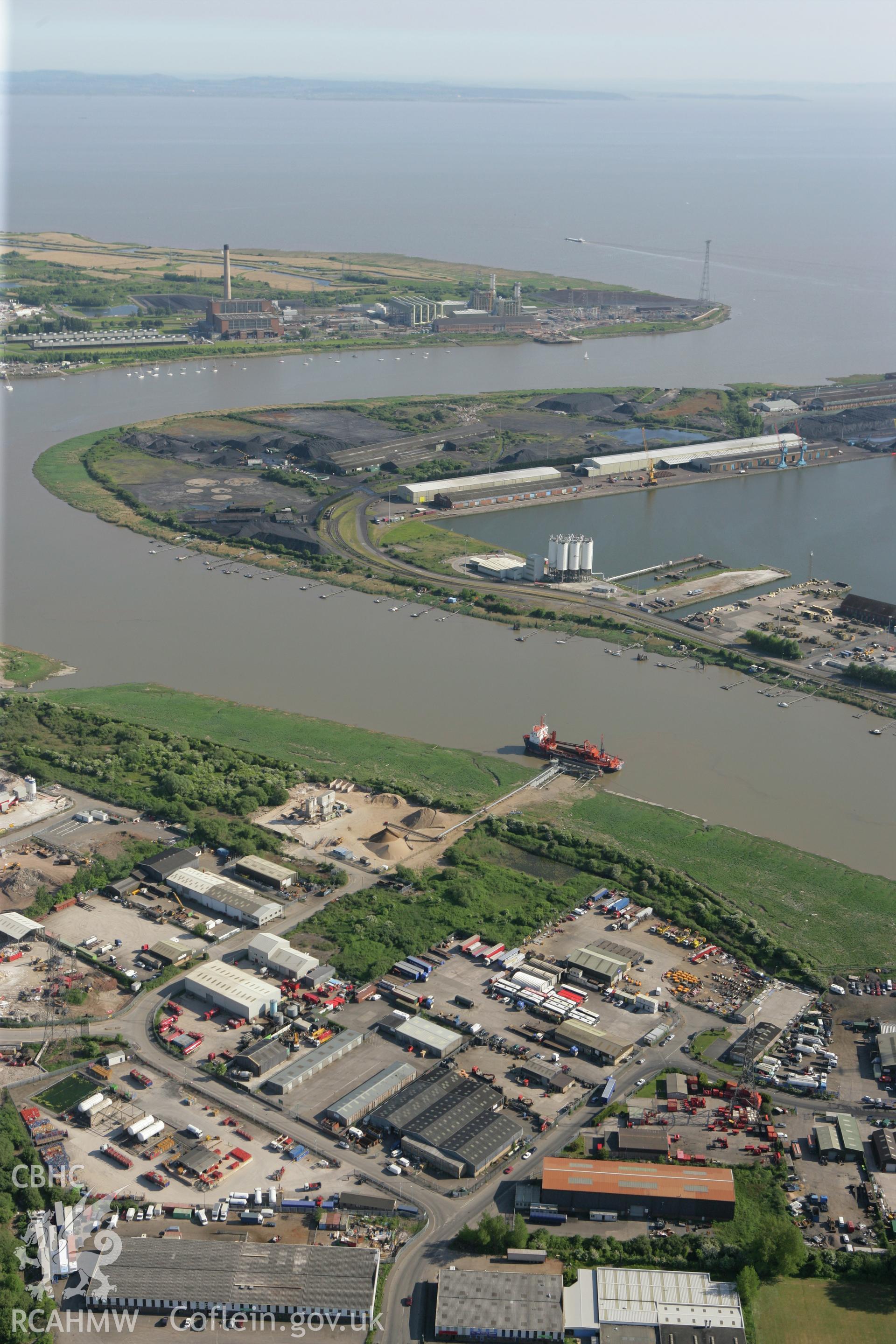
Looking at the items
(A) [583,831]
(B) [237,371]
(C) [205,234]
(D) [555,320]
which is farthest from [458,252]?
(A) [583,831]

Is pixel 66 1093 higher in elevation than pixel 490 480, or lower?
lower

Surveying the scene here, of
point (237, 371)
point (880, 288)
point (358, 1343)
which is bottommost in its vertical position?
point (358, 1343)

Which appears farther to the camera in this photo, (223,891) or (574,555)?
(574,555)

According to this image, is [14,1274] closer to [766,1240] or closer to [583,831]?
[766,1240]

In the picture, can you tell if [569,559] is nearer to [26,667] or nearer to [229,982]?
[26,667]

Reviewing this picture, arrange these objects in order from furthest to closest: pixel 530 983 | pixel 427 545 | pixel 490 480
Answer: pixel 490 480, pixel 427 545, pixel 530 983

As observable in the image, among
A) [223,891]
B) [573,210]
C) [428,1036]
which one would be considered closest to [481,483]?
[223,891]

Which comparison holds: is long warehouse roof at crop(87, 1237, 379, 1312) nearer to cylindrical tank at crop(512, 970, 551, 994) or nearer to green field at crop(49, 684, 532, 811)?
cylindrical tank at crop(512, 970, 551, 994)
